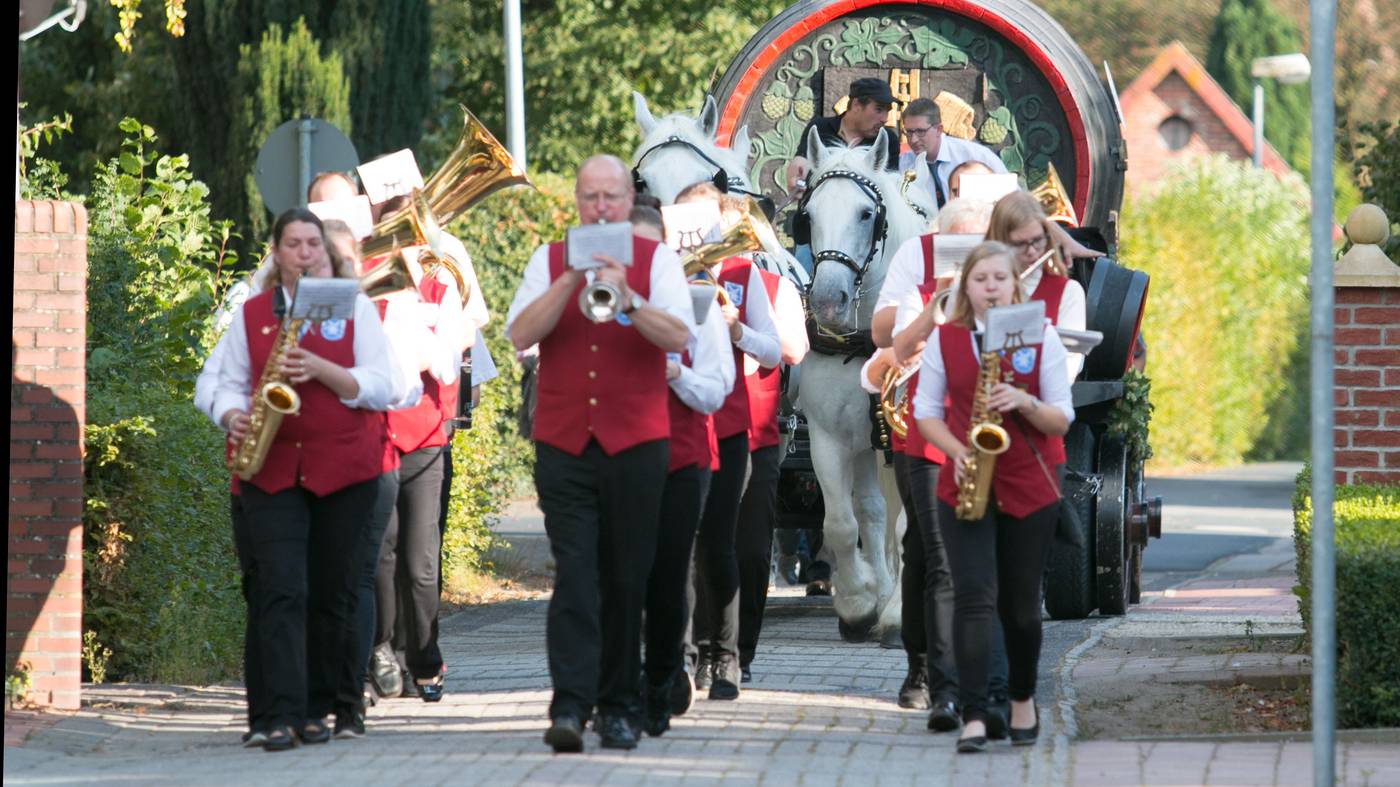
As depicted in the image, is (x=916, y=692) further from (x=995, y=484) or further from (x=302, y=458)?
(x=302, y=458)

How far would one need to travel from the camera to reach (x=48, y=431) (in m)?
8.36

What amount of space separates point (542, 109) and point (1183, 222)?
844 cm

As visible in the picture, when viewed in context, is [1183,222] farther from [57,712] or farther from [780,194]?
[57,712]

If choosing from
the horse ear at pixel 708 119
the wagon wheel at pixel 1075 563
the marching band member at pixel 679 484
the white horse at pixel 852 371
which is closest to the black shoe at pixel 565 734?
the marching band member at pixel 679 484

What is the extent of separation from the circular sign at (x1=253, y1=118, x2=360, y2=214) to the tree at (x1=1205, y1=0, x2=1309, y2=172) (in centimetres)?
4733

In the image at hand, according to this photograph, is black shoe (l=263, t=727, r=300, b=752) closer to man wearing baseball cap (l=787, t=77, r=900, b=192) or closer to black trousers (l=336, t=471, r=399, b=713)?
black trousers (l=336, t=471, r=399, b=713)

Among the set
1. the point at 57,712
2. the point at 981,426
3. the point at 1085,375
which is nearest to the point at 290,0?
the point at 1085,375

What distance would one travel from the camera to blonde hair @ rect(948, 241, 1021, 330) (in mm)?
7238

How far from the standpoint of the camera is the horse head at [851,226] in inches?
359

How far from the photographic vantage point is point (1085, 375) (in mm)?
11047

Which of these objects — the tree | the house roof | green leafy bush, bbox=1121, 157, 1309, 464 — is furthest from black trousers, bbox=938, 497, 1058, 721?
the tree

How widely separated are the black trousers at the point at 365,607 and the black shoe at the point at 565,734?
874 mm

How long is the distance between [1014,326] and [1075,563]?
14.3 feet

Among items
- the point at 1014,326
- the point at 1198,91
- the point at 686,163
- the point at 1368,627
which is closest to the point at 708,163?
the point at 686,163
